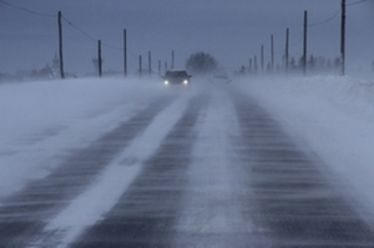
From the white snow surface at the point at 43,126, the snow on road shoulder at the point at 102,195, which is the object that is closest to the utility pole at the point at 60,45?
the white snow surface at the point at 43,126

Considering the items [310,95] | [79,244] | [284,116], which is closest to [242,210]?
[79,244]

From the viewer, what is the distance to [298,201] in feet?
35.6

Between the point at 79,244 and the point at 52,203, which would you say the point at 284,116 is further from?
the point at 79,244

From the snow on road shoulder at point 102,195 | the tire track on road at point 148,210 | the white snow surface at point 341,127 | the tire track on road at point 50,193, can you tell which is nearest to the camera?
the tire track on road at point 148,210

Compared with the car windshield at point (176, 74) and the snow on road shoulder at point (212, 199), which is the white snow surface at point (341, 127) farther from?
the car windshield at point (176, 74)

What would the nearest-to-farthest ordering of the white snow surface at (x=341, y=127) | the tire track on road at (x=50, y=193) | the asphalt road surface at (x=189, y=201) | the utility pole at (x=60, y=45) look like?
the asphalt road surface at (x=189, y=201) < the tire track on road at (x=50, y=193) < the white snow surface at (x=341, y=127) < the utility pole at (x=60, y=45)

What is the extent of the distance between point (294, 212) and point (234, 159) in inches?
207

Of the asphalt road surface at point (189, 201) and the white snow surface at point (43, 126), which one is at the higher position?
the asphalt road surface at point (189, 201)

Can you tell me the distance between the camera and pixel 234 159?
50.2 feet

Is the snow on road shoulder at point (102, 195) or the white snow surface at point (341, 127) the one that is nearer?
the snow on road shoulder at point (102, 195)

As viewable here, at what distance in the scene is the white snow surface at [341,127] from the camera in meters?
13.0

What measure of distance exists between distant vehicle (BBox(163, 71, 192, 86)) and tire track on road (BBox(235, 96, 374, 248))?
5004cm

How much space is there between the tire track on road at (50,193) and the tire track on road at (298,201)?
2.59m

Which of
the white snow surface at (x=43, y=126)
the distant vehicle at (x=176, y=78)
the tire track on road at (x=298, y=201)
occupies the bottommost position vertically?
the distant vehicle at (x=176, y=78)
